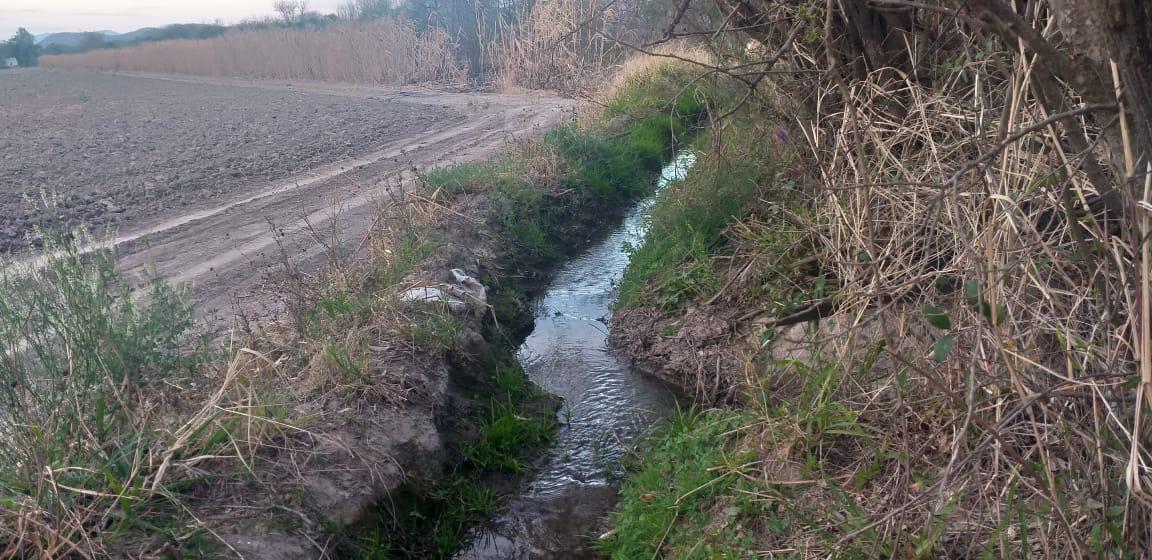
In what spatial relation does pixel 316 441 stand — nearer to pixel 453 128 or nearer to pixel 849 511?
pixel 849 511

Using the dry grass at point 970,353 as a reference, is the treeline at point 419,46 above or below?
above

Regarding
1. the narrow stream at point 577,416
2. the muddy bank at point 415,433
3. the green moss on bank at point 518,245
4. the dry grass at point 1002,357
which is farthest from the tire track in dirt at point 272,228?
the dry grass at point 1002,357

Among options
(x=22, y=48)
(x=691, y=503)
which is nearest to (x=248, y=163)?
(x=691, y=503)

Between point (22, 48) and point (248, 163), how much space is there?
32675 mm

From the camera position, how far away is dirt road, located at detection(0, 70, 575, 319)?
7137 millimetres

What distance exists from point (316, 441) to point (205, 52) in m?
30.9

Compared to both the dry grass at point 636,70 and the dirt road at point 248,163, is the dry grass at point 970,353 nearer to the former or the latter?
the dirt road at point 248,163

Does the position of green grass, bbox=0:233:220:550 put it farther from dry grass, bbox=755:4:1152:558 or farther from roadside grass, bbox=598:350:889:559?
dry grass, bbox=755:4:1152:558

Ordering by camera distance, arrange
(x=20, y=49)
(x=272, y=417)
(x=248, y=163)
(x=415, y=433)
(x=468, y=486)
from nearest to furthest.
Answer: (x=272, y=417), (x=415, y=433), (x=468, y=486), (x=248, y=163), (x=20, y=49)

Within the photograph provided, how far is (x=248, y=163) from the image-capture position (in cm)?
1123

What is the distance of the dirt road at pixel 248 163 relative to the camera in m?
7.14

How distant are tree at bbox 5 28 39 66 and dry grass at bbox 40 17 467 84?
14.0 ft

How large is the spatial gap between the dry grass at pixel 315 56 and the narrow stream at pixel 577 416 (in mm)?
15781

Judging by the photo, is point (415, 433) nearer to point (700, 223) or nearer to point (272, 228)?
point (272, 228)
